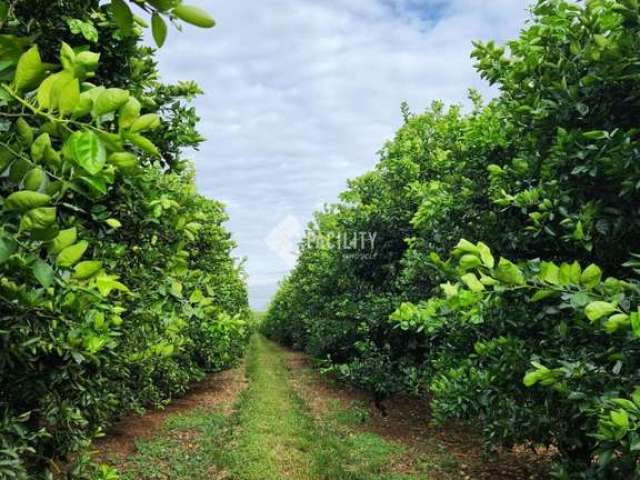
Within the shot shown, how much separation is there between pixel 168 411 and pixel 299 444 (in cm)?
492

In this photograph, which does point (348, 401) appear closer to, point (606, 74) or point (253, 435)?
point (253, 435)

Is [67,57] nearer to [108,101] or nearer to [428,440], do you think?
[108,101]

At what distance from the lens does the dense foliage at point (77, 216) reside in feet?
3.73

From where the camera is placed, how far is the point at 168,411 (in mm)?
12492

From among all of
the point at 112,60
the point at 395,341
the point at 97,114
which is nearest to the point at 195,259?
the point at 395,341

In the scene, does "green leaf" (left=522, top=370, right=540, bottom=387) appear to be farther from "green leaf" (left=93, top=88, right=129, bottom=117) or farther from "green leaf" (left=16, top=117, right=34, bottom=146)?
"green leaf" (left=16, top=117, right=34, bottom=146)

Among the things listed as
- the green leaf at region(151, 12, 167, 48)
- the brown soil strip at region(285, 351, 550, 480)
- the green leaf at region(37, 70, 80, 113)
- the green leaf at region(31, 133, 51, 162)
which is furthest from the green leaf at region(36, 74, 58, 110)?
the brown soil strip at region(285, 351, 550, 480)

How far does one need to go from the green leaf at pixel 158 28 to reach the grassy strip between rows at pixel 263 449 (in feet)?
23.8

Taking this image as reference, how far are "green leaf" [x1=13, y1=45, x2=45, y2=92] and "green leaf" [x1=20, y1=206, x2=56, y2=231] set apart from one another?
0.95 ft

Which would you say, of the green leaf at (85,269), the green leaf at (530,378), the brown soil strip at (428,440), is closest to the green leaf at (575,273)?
the green leaf at (530,378)

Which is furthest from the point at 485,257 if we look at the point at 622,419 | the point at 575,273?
the point at 622,419

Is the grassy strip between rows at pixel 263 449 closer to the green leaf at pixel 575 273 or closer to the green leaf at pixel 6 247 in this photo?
the green leaf at pixel 575 273

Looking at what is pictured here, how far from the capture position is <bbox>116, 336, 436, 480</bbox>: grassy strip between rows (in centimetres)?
749

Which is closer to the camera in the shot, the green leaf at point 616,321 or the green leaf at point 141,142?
the green leaf at point 141,142
